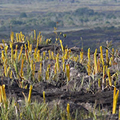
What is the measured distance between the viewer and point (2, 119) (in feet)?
6.98

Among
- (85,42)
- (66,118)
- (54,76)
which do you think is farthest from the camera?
(85,42)

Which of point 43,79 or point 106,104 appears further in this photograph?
point 43,79

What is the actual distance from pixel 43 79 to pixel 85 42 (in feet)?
39.9

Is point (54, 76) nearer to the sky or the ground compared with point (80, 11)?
nearer to the sky

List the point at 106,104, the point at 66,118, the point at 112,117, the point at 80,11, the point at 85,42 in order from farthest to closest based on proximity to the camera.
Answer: the point at 80,11, the point at 85,42, the point at 106,104, the point at 66,118, the point at 112,117

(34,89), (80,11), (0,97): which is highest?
(0,97)

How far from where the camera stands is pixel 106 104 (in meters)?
2.60

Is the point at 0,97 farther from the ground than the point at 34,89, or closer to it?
farther from the ground

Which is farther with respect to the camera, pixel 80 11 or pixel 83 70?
pixel 80 11

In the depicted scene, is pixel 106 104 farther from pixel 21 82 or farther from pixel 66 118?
pixel 21 82

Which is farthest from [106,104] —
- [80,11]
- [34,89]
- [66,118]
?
[80,11]

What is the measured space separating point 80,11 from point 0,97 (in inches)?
1378

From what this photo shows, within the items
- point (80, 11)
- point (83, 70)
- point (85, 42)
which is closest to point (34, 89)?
point (83, 70)

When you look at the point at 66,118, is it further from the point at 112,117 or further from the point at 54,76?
the point at 54,76
